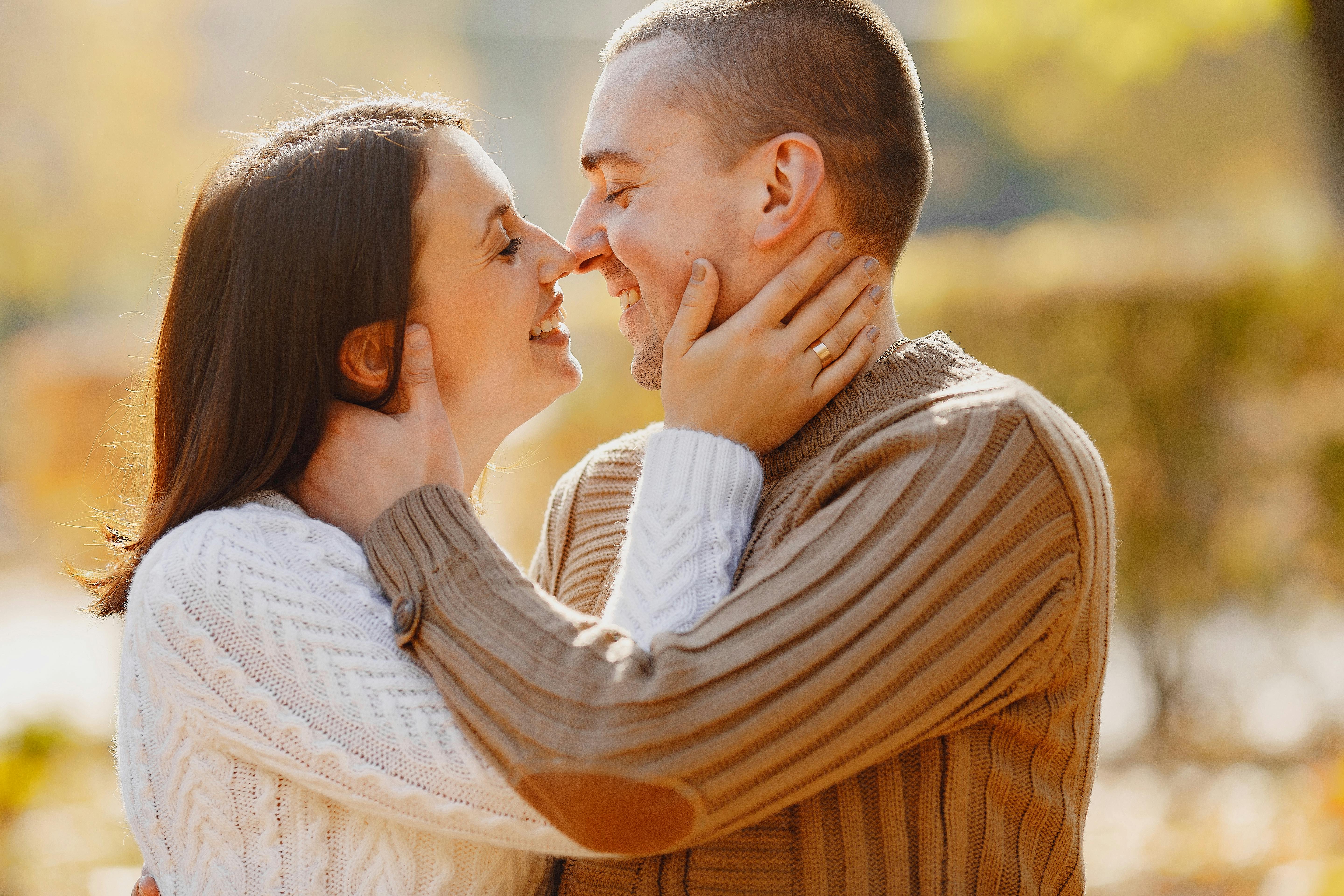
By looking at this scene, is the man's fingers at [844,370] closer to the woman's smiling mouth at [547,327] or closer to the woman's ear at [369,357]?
the woman's smiling mouth at [547,327]

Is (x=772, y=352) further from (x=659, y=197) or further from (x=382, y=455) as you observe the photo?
(x=382, y=455)

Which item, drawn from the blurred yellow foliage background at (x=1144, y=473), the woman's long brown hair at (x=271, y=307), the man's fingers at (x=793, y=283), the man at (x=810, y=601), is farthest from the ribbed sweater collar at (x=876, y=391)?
the blurred yellow foliage background at (x=1144, y=473)

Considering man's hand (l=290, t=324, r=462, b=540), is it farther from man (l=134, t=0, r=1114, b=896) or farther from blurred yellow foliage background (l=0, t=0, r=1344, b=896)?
blurred yellow foliage background (l=0, t=0, r=1344, b=896)

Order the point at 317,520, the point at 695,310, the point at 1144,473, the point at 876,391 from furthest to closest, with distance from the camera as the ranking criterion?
the point at 1144,473
the point at 695,310
the point at 876,391
the point at 317,520

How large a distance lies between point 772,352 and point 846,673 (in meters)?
0.74

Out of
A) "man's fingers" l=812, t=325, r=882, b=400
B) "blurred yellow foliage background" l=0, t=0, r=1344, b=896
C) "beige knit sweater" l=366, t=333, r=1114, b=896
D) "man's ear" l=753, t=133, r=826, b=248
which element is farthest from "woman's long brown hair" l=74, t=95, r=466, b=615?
"man's fingers" l=812, t=325, r=882, b=400

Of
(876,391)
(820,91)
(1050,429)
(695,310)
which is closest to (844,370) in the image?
(876,391)

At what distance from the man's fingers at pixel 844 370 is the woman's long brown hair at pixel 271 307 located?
2.59 feet

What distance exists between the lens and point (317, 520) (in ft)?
6.69

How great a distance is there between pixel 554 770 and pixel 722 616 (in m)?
0.32

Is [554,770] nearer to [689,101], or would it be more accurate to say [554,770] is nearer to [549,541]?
[549,541]

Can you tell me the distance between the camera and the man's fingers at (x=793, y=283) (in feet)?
7.22

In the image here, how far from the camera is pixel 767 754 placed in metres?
1.58

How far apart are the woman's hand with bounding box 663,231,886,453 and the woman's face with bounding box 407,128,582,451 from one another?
318 mm
